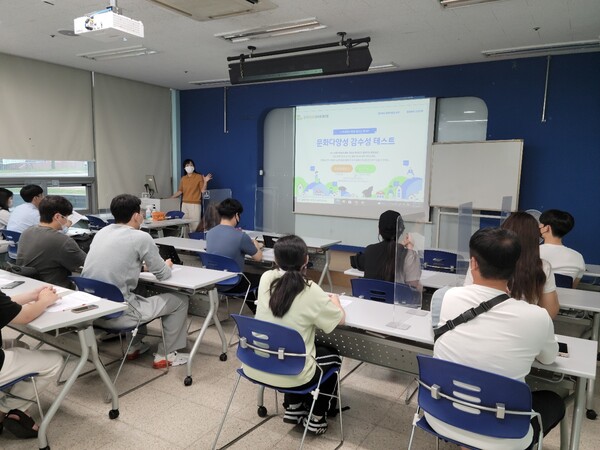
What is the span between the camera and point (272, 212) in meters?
8.15

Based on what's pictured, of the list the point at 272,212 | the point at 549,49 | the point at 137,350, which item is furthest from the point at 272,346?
the point at 272,212

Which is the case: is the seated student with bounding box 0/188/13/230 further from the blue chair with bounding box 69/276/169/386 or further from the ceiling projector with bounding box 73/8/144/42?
the ceiling projector with bounding box 73/8/144/42

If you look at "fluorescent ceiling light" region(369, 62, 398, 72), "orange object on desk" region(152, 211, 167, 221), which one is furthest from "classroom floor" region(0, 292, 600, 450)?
"fluorescent ceiling light" region(369, 62, 398, 72)

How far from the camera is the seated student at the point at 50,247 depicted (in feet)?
10.4

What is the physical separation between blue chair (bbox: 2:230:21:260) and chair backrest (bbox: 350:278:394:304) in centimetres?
339

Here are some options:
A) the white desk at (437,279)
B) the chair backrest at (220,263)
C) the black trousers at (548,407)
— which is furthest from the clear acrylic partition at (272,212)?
the black trousers at (548,407)

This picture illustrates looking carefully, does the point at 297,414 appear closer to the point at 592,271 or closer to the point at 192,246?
the point at 192,246

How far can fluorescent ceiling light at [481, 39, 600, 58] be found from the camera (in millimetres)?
4875

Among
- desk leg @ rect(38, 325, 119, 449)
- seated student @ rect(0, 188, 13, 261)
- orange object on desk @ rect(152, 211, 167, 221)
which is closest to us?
desk leg @ rect(38, 325, 119, 449)

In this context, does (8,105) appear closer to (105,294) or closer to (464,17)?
(105,294)

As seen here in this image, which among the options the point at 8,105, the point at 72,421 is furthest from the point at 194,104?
the point at 72,421

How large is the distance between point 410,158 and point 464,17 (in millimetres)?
2678

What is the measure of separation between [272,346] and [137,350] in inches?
72.7

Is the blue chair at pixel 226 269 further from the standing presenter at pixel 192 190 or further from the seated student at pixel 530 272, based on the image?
the standing presenter at pixel 192 190
